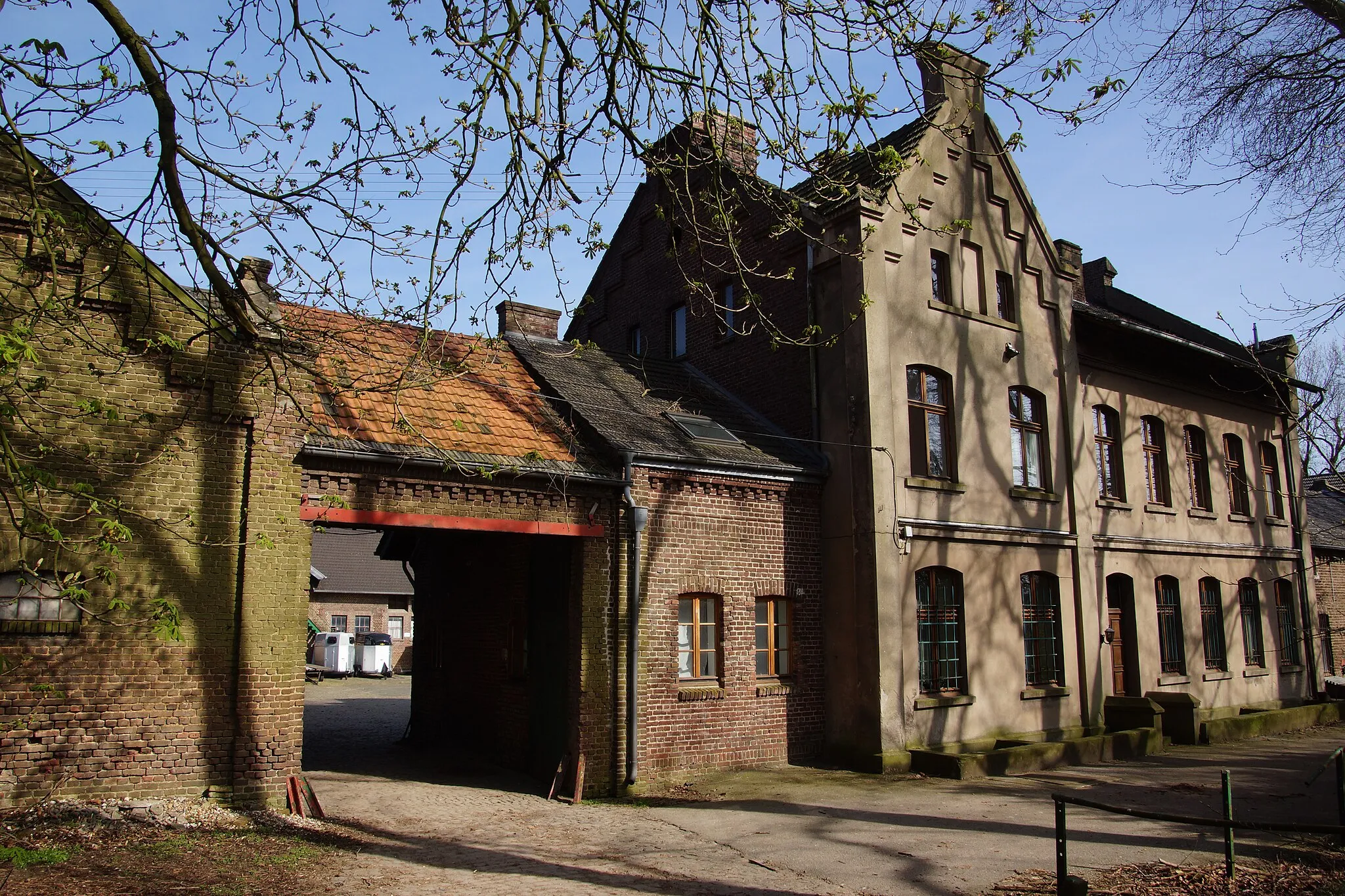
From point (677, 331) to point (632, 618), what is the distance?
8.22 metres

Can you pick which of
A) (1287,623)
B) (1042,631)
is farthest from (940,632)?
(1287,623)

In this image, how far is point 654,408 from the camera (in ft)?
49.9

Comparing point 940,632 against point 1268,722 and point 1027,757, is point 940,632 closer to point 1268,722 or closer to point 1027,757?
point 1027,757

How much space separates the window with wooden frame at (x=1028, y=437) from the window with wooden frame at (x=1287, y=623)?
8835 millimetres

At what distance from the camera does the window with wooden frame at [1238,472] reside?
21.5 meters

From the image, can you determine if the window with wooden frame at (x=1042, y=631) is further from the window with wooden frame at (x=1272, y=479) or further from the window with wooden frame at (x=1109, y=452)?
the window with wooden frame at (x=1272, y=479)

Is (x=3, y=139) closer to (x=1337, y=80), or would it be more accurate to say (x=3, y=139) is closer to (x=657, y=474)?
(x=657, y=474)

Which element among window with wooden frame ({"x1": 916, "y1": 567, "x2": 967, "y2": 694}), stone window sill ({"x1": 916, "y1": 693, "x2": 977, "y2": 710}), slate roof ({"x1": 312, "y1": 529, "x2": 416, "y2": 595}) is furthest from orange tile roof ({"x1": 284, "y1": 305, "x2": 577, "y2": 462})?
slate roof ({"x1": 312, "y1": 529, "x2": 416, "y2": 595})

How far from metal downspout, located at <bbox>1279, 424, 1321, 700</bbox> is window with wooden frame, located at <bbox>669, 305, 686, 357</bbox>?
1484cm

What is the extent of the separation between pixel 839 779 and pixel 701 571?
337cm

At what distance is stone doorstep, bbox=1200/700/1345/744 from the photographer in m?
16.8

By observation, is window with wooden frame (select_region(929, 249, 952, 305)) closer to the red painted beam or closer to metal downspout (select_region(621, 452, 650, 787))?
metal downspout (select_region(621, 452, 650, 787))

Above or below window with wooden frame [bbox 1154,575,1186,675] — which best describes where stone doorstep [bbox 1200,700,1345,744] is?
below

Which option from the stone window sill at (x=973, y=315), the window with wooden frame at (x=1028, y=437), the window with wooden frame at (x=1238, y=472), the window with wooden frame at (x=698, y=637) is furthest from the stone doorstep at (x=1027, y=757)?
the window with wooden frame at (x=1238, y=472)
